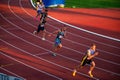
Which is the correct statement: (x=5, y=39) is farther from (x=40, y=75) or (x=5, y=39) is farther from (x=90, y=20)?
(x=90, y=20)

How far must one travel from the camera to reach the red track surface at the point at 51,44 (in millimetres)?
14289

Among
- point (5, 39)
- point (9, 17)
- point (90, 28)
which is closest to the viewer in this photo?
point (5, 39)

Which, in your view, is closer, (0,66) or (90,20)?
(0,66)

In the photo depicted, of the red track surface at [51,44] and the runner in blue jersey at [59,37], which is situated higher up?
the runner in blue jersey at [59,37]

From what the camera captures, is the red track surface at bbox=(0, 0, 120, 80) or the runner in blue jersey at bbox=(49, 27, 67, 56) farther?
the runner in blue jersey at bbox=(49, 27, 67, 56)

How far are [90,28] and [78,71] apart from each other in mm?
8264

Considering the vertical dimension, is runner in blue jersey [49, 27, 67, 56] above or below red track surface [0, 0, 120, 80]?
above

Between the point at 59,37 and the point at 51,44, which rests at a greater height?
the point at 59,37

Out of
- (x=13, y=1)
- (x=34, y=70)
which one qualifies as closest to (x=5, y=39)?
(x=34, y=70)

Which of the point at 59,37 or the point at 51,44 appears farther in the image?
the point at 51,44

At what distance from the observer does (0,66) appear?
14438 millimetres

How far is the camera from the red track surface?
14289 millimetres

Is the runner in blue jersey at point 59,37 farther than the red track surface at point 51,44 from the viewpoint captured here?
Yes

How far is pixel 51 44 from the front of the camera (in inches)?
713
